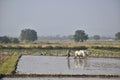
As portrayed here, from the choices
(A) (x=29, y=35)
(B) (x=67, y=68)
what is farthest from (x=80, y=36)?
(B) (x=67, y=68)

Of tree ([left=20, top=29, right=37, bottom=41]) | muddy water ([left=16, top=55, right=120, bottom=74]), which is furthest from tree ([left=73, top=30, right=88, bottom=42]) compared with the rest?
muddy water ([left=16, top=55, right=120, bottom=74])

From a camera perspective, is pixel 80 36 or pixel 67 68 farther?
pixel 80 36

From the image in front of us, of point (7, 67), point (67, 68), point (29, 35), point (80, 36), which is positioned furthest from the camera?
point (29, 35)

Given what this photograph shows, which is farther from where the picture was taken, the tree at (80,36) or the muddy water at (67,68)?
the tree at (80,36)

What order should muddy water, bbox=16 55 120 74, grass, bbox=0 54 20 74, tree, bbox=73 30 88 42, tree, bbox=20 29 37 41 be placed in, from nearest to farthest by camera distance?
1. grass, bbox=0 54 20 74
2. muddy water, bbox=16 55 120 74
3. tree, bbox=73 30 88 42
4. tree, bbox=20 29 37 41

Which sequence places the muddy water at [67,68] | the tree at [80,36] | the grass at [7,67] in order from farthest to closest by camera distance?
the tree at [80,36], the muddy water at [67,68], the grass at [7,67]

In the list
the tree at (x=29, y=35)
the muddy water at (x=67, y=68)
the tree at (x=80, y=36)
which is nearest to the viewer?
the muddy water at (x=67, y=68)

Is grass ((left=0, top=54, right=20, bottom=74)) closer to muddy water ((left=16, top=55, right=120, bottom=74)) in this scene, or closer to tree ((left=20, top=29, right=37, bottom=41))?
muddy water ((left=16, top=55, right=120, bottom=74))

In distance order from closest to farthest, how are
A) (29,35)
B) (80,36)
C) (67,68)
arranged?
(67,68) < (80,36) < (29,35)

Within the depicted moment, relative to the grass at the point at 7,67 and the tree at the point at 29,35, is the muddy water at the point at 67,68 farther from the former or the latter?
the tree at the point at 29,35

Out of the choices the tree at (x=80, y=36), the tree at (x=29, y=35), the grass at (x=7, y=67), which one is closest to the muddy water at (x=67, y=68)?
the grass at (x=7, y=67)

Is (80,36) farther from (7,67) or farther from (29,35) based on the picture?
(7,67)

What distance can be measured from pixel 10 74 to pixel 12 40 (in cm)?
6946

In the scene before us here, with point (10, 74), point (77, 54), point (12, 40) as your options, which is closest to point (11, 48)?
point (77, 54)
